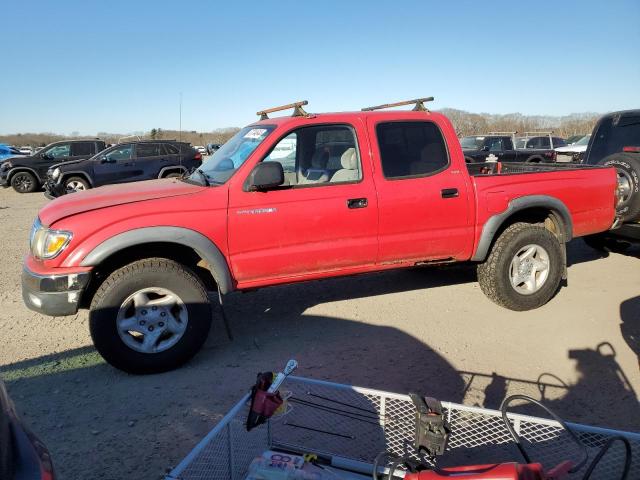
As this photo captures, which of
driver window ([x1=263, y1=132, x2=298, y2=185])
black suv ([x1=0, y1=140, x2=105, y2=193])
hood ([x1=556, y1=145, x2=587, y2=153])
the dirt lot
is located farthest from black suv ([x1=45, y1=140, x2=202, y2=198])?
hood ([x1=556, y1=145, x2=587, y2=153])

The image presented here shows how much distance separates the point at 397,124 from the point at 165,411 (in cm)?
309

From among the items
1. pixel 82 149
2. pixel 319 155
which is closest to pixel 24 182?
pixel 82 149

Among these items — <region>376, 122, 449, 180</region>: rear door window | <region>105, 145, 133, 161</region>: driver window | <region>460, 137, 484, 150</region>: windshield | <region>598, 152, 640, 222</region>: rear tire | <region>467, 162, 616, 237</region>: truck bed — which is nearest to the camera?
<region>376, 122, 449, 180</region>: rear door window

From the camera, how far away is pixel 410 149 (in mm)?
4625

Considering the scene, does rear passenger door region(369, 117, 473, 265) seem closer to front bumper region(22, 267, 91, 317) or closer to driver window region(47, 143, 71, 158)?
front bumper region(22, 267, 91, 317)

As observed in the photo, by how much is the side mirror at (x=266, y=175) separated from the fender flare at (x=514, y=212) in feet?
6.79

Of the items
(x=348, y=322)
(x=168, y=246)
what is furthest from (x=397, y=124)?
(x=168, y=246)

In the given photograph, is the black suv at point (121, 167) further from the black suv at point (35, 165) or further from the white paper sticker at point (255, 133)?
the white paper sticker at point (255, 133)

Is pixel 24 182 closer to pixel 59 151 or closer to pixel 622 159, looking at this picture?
pixel 59 151

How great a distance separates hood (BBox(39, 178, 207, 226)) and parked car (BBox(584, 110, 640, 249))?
472 centimetres

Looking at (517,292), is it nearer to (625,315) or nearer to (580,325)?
(580,325)

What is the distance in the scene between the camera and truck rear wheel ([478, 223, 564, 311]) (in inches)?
192

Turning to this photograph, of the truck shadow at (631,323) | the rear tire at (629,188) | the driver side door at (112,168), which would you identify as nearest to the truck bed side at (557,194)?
the rear tire at (629,188)

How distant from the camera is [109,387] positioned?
3643mm
